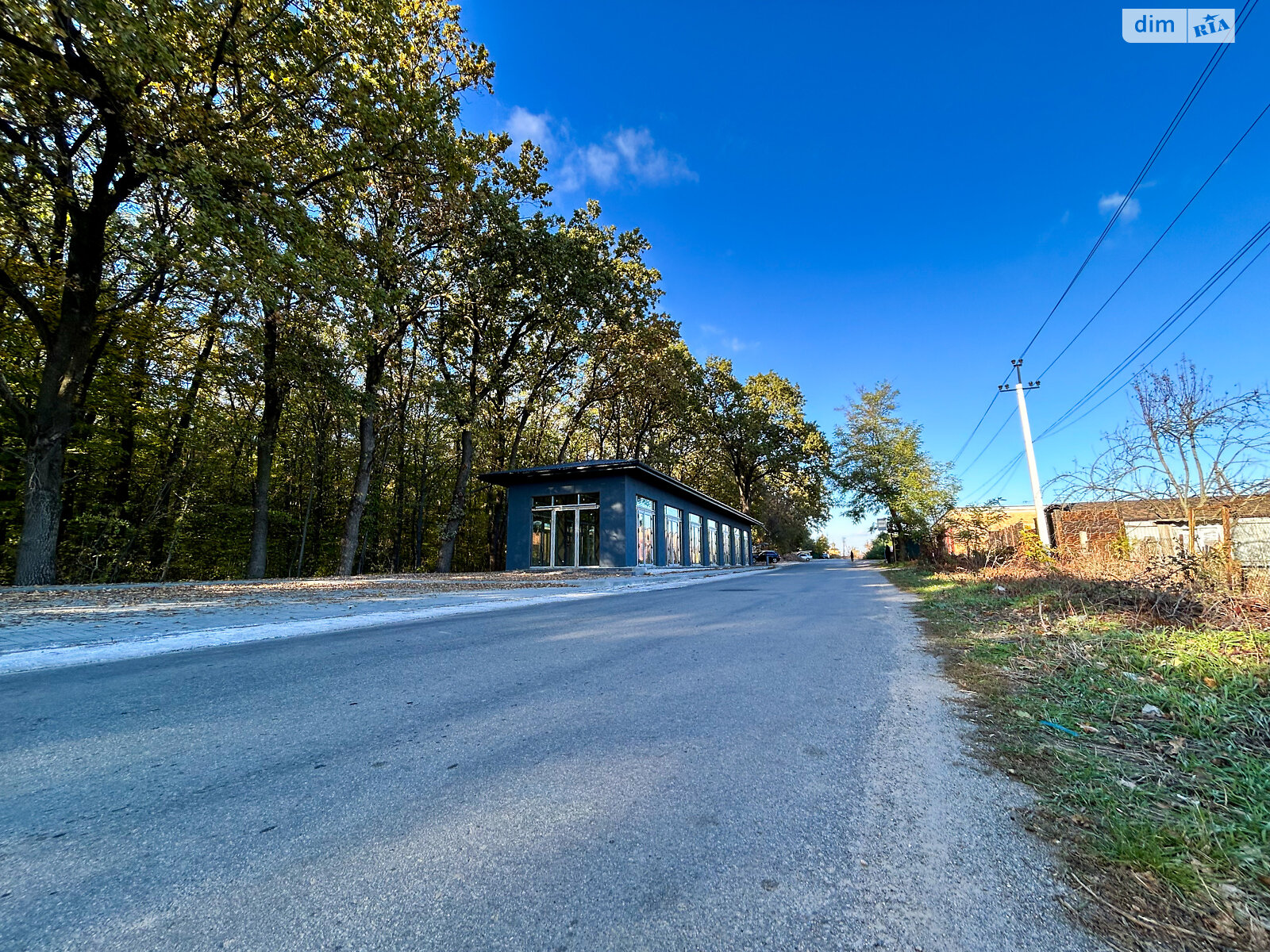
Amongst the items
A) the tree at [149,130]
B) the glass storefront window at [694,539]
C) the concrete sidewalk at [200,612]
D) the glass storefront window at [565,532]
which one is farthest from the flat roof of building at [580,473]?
the tree at [149,130]

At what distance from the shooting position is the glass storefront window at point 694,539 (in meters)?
28.4

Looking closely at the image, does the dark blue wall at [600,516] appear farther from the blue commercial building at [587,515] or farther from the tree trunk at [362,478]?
the tree trunk at [362,478]

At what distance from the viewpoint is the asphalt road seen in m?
1.39

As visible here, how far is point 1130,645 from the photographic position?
4.17 m

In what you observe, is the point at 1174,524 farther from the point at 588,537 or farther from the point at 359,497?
the point at 359,497

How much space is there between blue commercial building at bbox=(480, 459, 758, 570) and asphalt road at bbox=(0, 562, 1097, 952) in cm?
1650

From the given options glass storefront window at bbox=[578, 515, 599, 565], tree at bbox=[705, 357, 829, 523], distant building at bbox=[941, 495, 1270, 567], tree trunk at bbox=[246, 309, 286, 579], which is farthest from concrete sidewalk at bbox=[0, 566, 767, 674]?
tree at bbox=[705, 357, 829, 523]

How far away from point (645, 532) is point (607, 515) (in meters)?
2.44

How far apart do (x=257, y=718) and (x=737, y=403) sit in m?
38.2

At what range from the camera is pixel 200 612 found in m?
7.04

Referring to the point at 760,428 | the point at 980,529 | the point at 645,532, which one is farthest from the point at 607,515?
the point at 760,428

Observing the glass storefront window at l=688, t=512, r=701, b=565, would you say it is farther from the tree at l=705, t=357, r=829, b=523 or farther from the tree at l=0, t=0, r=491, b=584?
the tree at l=0, t=0, r=491, b=584

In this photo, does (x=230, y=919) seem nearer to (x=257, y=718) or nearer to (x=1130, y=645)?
(x=257, y=718)

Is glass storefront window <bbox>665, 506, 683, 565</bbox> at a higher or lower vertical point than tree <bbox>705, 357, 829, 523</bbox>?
lower
